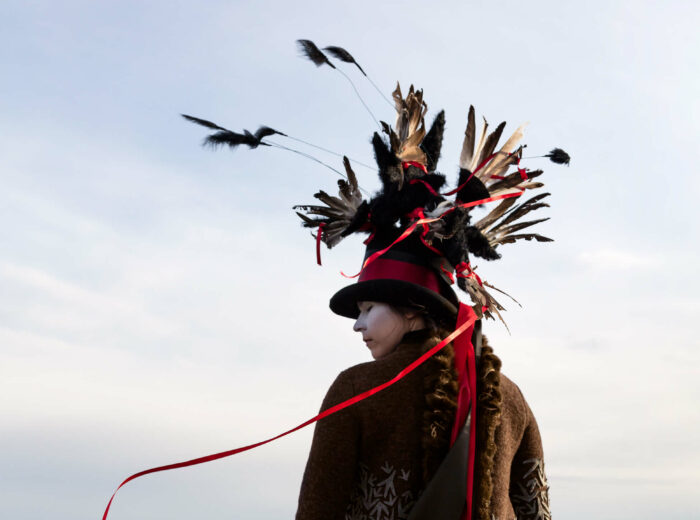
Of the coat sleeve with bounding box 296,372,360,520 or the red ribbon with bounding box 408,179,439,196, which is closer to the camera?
the coat sleeve with bounding box 296,372,360,520

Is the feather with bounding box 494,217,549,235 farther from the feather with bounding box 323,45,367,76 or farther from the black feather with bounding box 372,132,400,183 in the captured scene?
the feather with bounding box 323,45,367,76

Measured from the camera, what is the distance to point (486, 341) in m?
3.62

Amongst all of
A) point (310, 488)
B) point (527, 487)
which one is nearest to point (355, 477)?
point (310, 488)

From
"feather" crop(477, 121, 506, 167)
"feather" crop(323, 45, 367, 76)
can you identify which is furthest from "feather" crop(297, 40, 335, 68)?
"feather" crop(477, 121, 506, 167)

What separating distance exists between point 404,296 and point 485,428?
2.20ft

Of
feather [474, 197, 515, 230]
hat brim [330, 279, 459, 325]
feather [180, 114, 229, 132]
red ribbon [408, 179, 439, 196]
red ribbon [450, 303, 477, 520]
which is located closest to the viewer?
red ribbon [450, 303, 477, 520]

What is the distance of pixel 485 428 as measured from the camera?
335 cm

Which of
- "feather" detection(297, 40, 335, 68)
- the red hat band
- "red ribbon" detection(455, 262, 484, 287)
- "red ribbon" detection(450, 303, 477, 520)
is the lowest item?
"red ribbon" detection(450, 303, 477, 520)

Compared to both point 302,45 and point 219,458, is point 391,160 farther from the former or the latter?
point 219,458

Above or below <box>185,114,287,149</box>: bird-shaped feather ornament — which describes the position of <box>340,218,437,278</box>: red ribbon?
below

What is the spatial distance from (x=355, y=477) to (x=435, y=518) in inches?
14.0

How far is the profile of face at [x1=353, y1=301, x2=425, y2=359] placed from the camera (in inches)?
135

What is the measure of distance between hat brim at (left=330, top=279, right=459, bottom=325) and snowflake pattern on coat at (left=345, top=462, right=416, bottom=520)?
715 millimetres

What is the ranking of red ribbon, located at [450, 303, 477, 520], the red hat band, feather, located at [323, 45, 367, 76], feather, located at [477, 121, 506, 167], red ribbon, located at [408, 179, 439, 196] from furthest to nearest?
feather, located at [323, 45, 367, 76]
feather, located at [477, 121, 506, 167]
red ribbon, located at [408, 179, 439, 196]
the red hat band
red ribbon, located at [450, 303, 477, 520]
